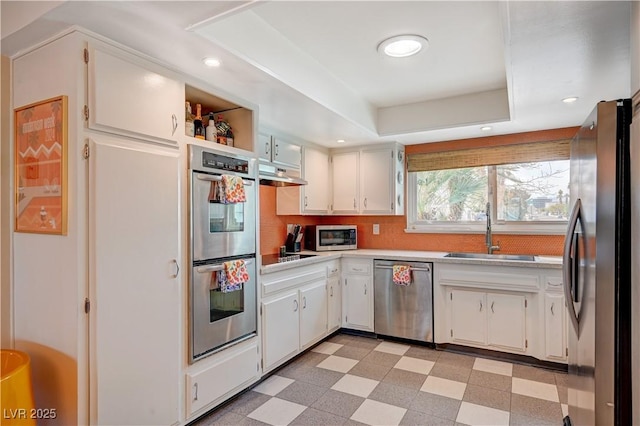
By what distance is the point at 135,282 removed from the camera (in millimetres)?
1873

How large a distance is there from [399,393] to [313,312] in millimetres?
1116

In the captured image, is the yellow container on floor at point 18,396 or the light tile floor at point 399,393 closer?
the yellow container on floor at point 18,396


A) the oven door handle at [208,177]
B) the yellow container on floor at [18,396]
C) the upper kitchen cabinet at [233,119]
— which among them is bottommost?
the yellow container on floor at [18,396]

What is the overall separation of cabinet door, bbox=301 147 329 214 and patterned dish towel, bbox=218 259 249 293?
5.00 ft

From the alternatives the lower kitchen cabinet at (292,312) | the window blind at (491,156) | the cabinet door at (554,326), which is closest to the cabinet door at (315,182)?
the lower kitchen cabinet at (292,312)

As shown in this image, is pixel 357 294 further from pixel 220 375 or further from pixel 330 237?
pixel 220 375

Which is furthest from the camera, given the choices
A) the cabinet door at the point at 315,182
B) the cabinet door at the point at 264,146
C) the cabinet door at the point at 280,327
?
the cabinet door at the point at 315,182

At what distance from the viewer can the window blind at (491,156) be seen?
3.55 meters

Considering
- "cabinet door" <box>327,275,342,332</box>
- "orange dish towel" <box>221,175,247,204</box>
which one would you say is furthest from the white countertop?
"orange dish towel" <box>221,175,247,204</box>

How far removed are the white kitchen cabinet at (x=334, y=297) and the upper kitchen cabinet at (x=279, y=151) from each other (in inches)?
45.3

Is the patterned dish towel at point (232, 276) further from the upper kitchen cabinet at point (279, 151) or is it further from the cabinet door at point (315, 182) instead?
the cabinet door at point (315, 182)

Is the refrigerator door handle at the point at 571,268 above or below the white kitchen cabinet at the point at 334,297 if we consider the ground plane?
above

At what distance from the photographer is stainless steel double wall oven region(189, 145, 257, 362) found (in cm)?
A: 221

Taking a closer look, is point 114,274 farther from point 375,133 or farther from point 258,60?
point 375,133
